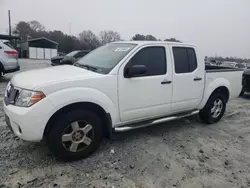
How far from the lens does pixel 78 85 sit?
2.87 meters

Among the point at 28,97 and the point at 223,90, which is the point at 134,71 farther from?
the point at 223,90

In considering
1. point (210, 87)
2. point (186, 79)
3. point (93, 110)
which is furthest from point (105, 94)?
point (210, 87)

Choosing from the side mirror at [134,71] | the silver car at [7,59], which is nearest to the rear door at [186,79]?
the side mirror at [134,71]

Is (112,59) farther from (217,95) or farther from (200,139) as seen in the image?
(217,95)

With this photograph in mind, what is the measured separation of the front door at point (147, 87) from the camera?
3.31m

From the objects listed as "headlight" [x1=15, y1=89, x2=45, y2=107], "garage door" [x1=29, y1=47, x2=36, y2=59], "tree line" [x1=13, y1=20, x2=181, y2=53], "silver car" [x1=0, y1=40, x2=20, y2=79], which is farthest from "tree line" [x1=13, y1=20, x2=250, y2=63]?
"headlight" [x1=15, y1=89, x2=45, y2=107]

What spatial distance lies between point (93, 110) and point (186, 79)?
6.47 ft

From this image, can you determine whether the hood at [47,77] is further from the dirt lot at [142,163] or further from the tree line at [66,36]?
the tree line at [66,36]

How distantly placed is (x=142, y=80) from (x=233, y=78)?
2828 millimetres

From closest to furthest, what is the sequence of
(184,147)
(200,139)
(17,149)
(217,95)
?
(17,149), (184,147), (200,139), (217,95)

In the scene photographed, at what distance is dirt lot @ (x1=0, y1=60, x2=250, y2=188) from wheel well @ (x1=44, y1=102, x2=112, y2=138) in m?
0.44

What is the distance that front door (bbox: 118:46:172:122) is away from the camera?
331cm

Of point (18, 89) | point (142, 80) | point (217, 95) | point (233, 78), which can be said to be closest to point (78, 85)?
point (18, 89)

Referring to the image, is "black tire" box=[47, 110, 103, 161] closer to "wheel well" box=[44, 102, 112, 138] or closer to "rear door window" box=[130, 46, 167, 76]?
"wheel well" box=[44, 102, 112, 138]
